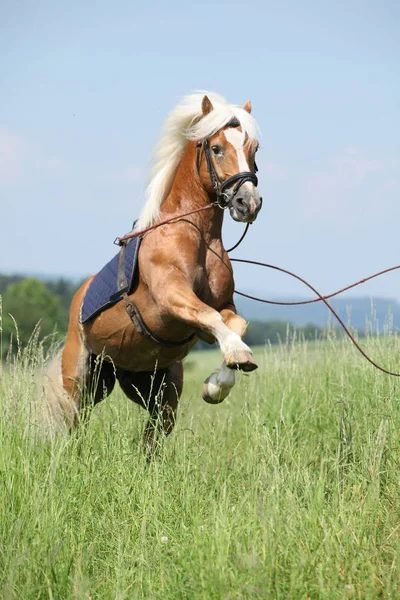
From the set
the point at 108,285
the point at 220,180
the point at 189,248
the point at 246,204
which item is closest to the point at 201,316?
the point at 189,248

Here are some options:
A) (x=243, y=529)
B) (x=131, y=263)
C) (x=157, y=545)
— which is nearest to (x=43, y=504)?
(x=157, y=545)

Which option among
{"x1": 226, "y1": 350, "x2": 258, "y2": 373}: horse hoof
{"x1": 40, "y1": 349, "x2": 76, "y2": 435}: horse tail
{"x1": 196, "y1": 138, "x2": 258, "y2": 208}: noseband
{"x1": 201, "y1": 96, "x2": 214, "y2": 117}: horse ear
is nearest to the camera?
{"x1": 226, "y1": 350, "x2": 258, "y2": 373}: horse hoof

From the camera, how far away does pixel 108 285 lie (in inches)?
240

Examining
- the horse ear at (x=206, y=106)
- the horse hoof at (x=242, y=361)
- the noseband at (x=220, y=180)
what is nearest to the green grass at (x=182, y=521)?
the horse hoof at (x=242, y=361)

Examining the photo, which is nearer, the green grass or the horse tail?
the green grass

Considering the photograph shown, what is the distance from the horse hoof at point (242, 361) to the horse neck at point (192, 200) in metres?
1.29

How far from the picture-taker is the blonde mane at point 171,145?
227 inches

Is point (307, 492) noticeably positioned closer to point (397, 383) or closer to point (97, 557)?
point (97, 557)

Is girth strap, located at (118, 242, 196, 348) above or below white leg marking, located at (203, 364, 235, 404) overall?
above

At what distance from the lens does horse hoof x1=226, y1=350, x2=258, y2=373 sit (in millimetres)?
4652

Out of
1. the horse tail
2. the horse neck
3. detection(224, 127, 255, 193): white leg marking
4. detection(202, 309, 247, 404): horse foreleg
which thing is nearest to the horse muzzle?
detection(224, 127, 255, 193): white leg marking

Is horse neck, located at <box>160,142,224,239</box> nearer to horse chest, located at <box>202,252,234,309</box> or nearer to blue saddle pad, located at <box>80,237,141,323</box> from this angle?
horse chest, located at <box>202,252,234,309</box>

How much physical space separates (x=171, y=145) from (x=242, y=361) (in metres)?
2.07

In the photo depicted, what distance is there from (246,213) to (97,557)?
2.31 meters
